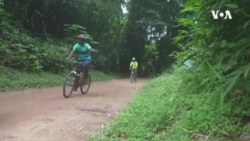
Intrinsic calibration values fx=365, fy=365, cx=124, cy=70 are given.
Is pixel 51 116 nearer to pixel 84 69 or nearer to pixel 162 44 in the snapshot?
pixel 84 69

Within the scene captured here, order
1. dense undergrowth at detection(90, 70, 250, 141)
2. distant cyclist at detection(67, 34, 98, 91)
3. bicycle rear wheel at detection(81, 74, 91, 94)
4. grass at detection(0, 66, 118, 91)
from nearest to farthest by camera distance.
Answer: dense undergrowth at detection(90, 70, 250, 141), distant cyclist at detection(67, 34, 98, 91), bicycle rear wheel at detection(81, 74, 91, 94), grass at detection(0, 66, 118, 91)

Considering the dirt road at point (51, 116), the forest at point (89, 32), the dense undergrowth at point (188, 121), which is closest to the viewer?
the dense undergrowth at point (188, 121)

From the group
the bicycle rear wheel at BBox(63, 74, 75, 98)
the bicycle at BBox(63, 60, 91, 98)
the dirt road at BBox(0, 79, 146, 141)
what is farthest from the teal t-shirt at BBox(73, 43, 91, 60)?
the dirt road at BBox(0, 79, 146, 141)

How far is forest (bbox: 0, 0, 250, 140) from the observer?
173 inches

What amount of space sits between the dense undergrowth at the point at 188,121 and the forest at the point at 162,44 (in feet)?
0.05

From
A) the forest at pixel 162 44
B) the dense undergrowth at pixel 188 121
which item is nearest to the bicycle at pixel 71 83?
the forest at pixel 162 44

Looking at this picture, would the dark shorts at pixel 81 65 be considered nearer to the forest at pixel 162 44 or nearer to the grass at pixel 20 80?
the forest at pixel 162 44

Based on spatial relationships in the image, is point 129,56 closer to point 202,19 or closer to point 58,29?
point 58,29

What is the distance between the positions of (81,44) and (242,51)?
8.08 metres

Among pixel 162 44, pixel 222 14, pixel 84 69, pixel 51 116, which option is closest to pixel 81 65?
pixel 84 69

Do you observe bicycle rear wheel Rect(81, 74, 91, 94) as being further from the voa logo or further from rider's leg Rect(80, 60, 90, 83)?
the voa logo

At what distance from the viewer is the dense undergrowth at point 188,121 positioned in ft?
15.1

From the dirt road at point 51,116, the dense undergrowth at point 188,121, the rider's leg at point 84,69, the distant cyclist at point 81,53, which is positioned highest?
the distant cyclist at point 81,53

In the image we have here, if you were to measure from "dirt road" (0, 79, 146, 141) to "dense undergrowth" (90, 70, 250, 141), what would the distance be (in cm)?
70
